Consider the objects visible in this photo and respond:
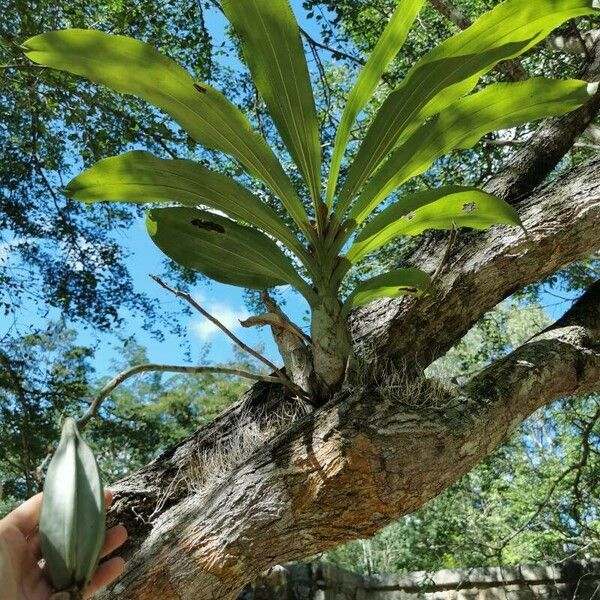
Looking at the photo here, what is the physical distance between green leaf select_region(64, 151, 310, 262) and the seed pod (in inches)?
31.7

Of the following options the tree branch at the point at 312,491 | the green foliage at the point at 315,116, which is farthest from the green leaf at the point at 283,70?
the tree branch at the point at 312,491

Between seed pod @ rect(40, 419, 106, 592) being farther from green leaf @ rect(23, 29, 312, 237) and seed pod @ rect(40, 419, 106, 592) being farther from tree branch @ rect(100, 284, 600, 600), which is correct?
green leaf @ rect(23, 29, 312, 237)

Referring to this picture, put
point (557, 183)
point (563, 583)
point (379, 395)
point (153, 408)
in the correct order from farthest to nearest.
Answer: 1. point (153, 408)
2. point (563, 583)
3. point (557, 183)
4. point (379, 395)

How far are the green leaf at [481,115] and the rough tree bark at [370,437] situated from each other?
1.09 ft

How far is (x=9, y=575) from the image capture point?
78 cm

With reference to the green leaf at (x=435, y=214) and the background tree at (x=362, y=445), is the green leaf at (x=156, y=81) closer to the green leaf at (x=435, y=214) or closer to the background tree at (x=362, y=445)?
the green leaf at (x=435, y=214)

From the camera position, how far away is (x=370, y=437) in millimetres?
1264

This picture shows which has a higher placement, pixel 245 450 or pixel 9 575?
pixel 245 450

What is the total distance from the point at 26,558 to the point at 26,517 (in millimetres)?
55

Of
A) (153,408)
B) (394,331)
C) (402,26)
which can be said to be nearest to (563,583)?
(394,331)

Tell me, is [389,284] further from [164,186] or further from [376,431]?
[164,186]

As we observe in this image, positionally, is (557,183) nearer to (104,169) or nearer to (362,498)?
(362,498)

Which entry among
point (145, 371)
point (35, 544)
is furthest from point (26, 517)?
point (145, 371)

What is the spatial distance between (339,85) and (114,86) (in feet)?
11.8
